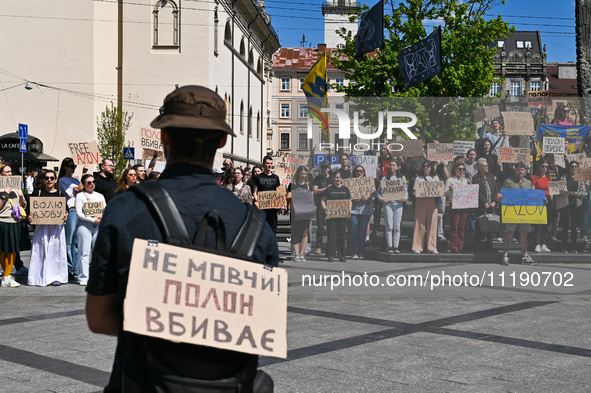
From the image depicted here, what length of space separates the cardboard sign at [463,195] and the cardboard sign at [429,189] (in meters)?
0.28

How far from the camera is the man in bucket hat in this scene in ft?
7.39

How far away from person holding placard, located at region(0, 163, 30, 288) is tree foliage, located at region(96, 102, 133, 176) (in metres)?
26.1

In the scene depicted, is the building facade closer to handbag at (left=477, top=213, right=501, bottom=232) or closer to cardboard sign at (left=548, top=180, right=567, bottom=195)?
cardboard sign at (left=548, top=180, right=567, bottom=195)

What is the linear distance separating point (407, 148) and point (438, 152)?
22.5 inches

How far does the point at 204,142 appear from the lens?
2.40 metres

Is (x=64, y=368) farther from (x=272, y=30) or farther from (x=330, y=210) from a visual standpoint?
(x=272, y=30)

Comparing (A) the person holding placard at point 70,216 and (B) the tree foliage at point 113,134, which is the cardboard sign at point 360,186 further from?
(B) the tree foliage at point 113,134

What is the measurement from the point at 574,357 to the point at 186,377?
4.91m

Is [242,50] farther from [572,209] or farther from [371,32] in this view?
[572,209]

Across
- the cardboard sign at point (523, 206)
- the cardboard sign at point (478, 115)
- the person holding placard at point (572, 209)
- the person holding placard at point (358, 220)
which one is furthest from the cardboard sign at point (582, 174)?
the person holding placard at point (358, 220)

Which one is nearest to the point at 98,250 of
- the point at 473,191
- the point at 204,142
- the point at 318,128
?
the point at 204,142

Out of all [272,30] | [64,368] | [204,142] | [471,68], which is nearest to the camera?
[204,142]

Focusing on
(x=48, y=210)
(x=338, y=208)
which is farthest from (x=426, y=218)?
(x=48, y=210)

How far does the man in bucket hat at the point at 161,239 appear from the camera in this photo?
225 centimetres
